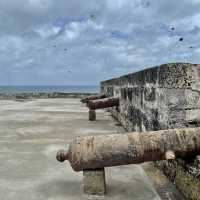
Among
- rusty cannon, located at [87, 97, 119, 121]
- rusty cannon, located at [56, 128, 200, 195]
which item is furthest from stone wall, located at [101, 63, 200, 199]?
rusty cannon, located at [87, 97, 119, 121]

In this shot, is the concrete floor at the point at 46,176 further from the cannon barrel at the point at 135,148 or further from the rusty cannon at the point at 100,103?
the rusty cannon at the point at 100,103

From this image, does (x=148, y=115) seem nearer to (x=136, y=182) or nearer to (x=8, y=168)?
(x=136, y=182)

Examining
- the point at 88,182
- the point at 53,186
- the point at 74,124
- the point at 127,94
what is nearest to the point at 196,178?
the point at 88,182

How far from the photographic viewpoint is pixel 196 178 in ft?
12.0

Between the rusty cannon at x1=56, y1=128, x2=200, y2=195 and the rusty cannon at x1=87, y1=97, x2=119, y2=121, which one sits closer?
the rusty cannon at x1=56, y1=128, x2=200, y2=195

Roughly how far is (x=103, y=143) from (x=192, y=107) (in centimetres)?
127

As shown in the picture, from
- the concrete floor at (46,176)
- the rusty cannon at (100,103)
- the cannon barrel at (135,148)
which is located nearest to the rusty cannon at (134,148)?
the cannon barrel at (135,148)

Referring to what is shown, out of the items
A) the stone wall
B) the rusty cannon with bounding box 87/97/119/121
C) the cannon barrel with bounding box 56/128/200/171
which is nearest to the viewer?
the cannon barrel with bounding box 56/128/200/171

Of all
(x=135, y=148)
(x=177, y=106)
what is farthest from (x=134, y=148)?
(x=177, y=106)

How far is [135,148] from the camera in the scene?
3576 millimetres

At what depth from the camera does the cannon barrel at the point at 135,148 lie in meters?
3.53

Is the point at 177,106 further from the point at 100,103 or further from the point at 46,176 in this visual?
the point at 100,103

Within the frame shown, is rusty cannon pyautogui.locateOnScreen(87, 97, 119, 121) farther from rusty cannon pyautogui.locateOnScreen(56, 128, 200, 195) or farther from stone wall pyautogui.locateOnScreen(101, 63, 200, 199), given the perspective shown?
rusty cannon pyautogui.locateOnScreen(56, 128, 200, 195)

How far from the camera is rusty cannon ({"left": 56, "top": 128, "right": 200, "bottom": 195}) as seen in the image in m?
3.53
